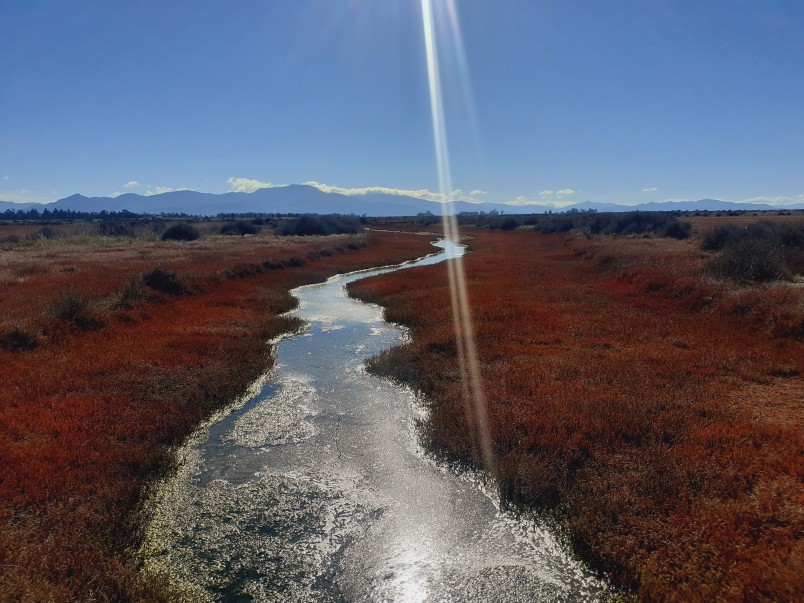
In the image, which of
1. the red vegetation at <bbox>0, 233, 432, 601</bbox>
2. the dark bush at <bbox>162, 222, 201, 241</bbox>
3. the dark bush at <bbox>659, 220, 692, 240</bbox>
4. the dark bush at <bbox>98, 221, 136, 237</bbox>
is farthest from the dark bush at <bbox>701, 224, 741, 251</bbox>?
the dark bush at <bbox>98, 221, 136, 237</bbox>

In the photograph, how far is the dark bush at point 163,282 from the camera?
103ft

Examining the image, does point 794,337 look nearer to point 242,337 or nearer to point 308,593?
point 308,593

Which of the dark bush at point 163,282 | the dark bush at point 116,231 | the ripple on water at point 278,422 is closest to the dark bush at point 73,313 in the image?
the dark bush at point 163,282

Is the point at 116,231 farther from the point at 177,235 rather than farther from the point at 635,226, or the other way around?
the point at 635,226

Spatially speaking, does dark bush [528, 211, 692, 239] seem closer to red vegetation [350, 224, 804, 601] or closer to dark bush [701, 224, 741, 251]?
dark bush [701, 224, 741, 251]

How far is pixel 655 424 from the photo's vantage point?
40.1 feet

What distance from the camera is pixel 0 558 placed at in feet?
24.6

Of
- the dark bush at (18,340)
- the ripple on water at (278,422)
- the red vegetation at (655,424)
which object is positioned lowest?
the ripple on water at (278,422)

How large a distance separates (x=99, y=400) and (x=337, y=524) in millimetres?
9380

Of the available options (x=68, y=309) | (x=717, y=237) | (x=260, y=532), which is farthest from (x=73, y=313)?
(x=717, y=237)

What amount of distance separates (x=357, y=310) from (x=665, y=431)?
77.7ft

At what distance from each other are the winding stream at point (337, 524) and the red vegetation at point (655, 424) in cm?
111

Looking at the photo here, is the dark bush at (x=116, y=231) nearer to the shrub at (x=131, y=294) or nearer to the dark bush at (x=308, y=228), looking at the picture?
the dark bush at (x=308, y=228)

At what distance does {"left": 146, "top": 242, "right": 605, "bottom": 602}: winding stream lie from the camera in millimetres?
8141
